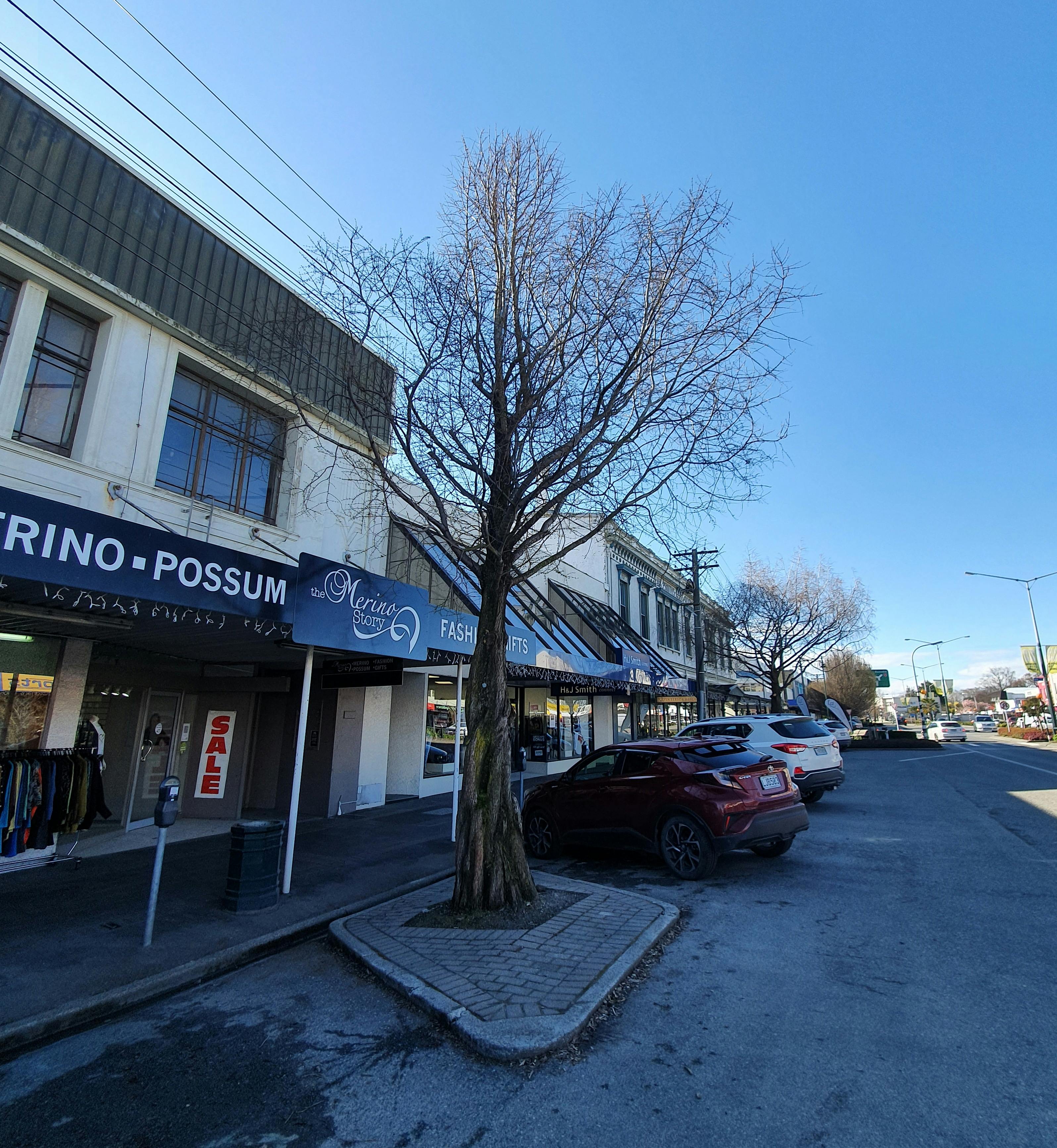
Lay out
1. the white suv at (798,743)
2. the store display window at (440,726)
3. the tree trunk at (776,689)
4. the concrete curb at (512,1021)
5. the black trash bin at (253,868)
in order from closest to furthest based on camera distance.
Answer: the concrete curb at (512,1021), the black trash bin at (253,868), the white suv at (798,743), the store display window at (440,726), the tree trunk at (776,689)

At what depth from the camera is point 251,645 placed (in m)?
9.35

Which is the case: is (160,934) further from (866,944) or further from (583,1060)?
(866,944)

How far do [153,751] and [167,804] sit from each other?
6.48 metres

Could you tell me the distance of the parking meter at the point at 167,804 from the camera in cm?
557

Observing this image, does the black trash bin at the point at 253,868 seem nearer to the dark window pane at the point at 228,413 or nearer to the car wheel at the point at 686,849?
the car wheel at the point at 686,849

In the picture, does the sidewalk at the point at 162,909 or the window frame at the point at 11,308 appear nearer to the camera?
the sidewalk at the point at 162,909

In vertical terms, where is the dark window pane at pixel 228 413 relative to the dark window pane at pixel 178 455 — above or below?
above

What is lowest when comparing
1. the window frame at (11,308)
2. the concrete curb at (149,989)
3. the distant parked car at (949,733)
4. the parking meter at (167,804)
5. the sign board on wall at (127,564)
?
the concrete curb at (149,989)

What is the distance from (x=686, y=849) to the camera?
7.61 meters

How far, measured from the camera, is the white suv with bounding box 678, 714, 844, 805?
11383 millimetres

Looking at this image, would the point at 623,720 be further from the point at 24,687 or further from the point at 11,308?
the point at 11,308

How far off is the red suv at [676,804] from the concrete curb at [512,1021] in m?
1.96

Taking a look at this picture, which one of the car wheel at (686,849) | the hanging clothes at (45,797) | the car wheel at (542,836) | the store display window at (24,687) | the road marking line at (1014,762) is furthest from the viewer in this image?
the road marking line at (1014,762)

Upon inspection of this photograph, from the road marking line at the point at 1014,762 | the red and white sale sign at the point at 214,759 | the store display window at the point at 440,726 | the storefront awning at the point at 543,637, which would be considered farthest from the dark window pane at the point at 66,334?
the road marking line at the point at 1014,762
